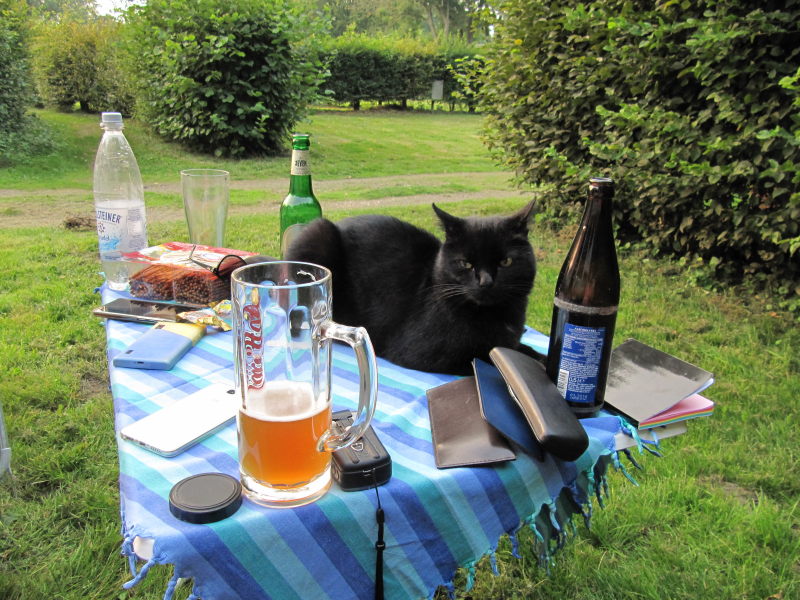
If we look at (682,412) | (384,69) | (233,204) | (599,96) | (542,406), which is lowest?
(233,204)

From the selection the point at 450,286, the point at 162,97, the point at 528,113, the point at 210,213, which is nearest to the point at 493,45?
the point at 528,113

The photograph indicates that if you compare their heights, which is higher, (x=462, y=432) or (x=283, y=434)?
(x=283, y=434)

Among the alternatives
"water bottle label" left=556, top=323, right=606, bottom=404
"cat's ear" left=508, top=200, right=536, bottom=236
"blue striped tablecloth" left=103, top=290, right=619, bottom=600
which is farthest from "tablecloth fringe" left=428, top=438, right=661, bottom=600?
"cat's ear" left=508, top=200, right=536, bottom=236

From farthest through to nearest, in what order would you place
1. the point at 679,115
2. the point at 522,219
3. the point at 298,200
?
1. the point at 679,115
2. the point at 298,200
3. the point at 522,219

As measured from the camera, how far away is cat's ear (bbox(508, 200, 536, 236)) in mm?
1686

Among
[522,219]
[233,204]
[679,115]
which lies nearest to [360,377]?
[522,219]

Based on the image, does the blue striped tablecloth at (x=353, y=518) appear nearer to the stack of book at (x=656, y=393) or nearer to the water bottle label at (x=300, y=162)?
the stack of book at (x=656, y=393)

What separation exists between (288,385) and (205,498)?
0.24 m

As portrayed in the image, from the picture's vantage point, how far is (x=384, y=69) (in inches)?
795

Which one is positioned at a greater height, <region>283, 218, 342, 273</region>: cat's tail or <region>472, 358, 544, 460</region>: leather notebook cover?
<region>283, 218, 342, 273</region>: cat's tail

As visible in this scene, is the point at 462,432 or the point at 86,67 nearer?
the point at 462,432

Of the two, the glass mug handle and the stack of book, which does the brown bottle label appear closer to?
the stack of book

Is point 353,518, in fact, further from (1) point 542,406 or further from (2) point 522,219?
(2) point 522,219

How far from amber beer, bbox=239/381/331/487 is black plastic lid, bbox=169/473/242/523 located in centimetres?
4
